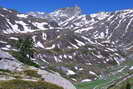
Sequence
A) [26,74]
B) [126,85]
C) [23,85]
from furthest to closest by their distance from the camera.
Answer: [126,85], [26,74], [23,85]

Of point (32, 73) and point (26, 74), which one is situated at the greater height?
point (32, 73)

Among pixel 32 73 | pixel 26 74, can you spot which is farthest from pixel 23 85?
pixel 32 73

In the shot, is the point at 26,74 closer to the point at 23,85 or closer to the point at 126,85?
the point at 23,85

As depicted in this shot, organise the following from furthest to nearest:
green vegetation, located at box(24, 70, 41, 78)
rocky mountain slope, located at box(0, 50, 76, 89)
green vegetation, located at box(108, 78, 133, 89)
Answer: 1. green vegetation, located at box(108, 78, 133, 89)
2. green vegetation, located at box(24, 70, 41, 78)
3. rocky mountain slope, located at box(0, 50, 76, 89)

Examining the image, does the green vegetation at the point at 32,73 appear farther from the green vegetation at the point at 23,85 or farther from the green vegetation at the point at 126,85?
the green vegetation at the point at 126,85

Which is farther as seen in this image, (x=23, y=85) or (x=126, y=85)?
(x=126, y=85)

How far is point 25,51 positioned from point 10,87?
10178 cm

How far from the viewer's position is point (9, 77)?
32062 millimetres

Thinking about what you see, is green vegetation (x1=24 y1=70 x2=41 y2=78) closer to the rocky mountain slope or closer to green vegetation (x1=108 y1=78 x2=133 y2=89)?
the rocky mountain slope

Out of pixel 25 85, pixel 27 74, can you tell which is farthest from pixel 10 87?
pixel 27 74

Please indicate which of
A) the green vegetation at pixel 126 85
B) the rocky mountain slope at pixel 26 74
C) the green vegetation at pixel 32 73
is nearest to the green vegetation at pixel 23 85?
the rocky mountain slope at pixel 26 74

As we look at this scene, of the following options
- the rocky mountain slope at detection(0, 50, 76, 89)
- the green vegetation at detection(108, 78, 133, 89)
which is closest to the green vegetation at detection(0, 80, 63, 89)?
the rocky mountain slope at detection(0, 50, 76, 89)

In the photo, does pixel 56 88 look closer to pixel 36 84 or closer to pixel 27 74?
pixel 36 84

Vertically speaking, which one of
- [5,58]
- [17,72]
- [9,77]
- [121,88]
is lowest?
[9,77]
